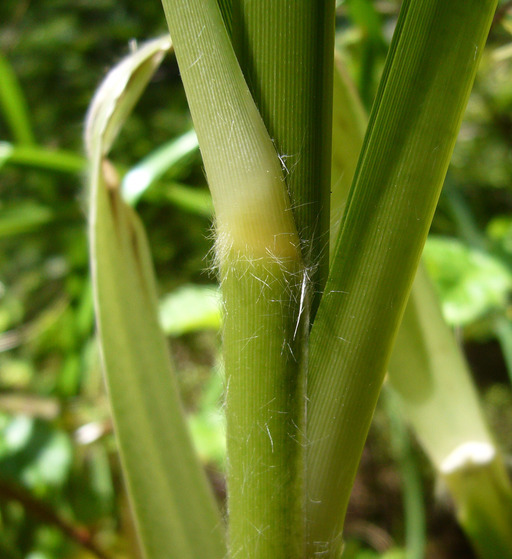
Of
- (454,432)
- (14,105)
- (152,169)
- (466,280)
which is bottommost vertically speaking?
(454,432)

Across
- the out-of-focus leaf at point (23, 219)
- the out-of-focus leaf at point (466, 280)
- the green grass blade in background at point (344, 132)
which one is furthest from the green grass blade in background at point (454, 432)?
the out-of-focus leaf at point (23, 219)

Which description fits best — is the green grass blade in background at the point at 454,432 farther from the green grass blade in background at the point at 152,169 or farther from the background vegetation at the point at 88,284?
the green grass blade in background at the point at 152,169

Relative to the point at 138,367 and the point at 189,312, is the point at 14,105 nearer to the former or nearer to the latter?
the point at 189,312

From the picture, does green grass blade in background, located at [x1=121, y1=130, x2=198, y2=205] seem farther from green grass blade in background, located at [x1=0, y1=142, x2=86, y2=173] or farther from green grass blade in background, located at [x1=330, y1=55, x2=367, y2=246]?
green grass blade in background, located at [x1=330, y1=55, x2=367, y2=246]

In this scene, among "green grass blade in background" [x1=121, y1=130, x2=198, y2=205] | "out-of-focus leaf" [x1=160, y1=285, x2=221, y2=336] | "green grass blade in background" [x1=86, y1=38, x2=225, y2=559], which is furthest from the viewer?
"out-of-focus leaf" [x1=160, y1=285, x2=221, y2=336]

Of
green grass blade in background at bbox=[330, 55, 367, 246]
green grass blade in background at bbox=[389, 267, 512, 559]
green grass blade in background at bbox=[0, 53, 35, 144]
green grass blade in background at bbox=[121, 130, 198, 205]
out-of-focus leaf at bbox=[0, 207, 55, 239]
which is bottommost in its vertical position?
green grass blade in background at bbox=[389, 267, 512, 559]

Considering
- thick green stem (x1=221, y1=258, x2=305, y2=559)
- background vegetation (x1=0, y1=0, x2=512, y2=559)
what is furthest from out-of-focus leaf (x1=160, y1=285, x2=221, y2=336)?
thick green stem (x1=221, y1=258, x2=305, y2=559)

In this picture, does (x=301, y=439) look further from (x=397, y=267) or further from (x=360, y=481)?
(x=360, y=481)

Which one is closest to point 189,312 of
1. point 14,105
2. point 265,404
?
point 14,105
